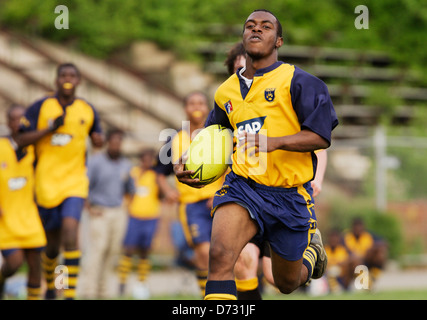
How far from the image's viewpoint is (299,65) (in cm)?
2672

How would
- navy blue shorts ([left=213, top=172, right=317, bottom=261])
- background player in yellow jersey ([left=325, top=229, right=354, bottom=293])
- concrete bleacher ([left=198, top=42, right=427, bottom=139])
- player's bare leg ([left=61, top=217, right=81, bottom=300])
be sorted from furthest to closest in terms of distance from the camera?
concrete bleacher ([left=198, top=42, right=427, bottom=139]) < background player in yellow jersey ([left=325, top=229, right=354, bottom=293]) < player's bare leg ([left=61, top=217, right=81, bottom=300]) < navy blue shorts ([left=213, top=172, right=317, bottom=261])

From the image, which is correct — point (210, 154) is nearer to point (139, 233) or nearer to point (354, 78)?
point (139, 233)

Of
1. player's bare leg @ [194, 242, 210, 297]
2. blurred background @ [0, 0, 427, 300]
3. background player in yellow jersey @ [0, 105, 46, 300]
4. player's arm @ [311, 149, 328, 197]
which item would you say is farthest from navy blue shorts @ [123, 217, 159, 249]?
player's arm @ [311, 149, 328, 197]

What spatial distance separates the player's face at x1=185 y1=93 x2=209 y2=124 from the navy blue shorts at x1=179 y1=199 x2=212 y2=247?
0.95 m

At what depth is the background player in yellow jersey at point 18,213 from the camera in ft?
29.6

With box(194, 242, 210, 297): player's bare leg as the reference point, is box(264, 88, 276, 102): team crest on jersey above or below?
above

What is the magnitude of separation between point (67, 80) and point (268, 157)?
4054 millimetres

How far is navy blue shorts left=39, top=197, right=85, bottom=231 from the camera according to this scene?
351 inches

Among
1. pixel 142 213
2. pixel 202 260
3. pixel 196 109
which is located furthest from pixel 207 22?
pixel 202 260

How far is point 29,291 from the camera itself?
905cm

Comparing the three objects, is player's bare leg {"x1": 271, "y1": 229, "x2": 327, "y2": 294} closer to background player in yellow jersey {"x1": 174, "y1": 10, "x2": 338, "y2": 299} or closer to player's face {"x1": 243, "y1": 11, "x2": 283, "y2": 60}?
background player in yellow jersey {"x1": 174, "y1": 10, "x2": 338, "y2": 299}

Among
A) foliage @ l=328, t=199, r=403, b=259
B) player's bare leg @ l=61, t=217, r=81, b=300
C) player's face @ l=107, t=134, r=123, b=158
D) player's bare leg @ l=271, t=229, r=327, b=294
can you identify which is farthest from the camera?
foliage @ l=328, t=199, r=403, b=259

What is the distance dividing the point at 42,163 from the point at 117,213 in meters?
5.17
